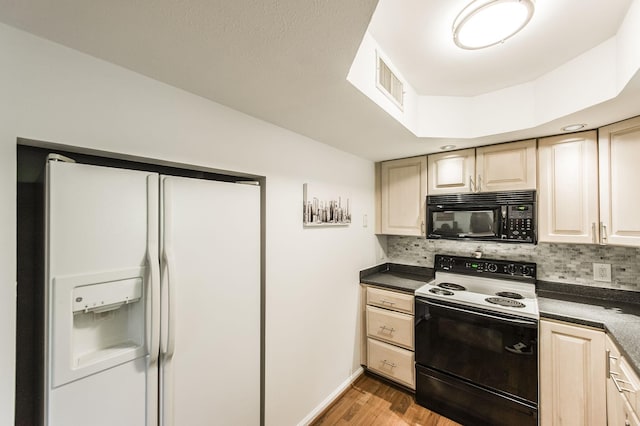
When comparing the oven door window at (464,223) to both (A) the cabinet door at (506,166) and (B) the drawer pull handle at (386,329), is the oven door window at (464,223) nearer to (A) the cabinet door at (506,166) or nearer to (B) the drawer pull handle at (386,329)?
(A) the cabinet door at (506,166)

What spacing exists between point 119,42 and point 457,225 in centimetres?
247

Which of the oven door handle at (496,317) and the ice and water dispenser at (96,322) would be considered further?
the oven door handle at (496,317)

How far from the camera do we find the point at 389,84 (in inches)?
59.0

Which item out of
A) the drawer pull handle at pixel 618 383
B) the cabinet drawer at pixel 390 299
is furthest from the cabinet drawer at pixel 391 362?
the drawer pull handle at pixel 618 383

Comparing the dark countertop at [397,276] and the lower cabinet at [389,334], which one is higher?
the dark countertop at [397,276]

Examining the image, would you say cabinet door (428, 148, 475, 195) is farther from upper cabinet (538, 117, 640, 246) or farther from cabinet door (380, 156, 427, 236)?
upper cabinet (538, 117, 640, 246)

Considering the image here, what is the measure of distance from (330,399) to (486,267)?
5.89 ft

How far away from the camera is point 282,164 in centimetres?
176

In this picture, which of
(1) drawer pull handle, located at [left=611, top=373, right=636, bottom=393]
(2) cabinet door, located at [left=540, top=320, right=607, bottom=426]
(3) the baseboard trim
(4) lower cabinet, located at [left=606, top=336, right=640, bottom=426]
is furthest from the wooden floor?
(1) drawer pull handle, located at [left=611, top=373, right=636, bottom=393]

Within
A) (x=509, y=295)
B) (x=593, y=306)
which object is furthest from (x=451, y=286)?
(x=593, y=306)

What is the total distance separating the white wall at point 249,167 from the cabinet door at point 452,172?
64 cm

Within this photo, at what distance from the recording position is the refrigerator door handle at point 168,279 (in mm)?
1066

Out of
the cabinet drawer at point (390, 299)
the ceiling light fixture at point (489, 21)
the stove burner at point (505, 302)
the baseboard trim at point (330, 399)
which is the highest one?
the ceiling light fixture at point (489, 21)

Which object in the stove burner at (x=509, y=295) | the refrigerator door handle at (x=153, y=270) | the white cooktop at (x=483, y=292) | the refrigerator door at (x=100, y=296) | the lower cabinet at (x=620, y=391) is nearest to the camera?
the refrigerator door at (x=100, y=296)
